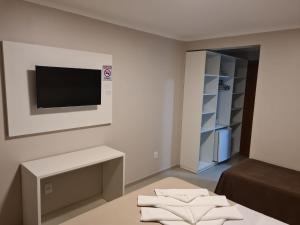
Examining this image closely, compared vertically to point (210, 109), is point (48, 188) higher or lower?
lower

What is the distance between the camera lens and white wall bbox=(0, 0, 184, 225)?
85.9 inches

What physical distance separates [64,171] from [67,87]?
2.97 feet

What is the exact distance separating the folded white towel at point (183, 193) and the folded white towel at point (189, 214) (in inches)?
4.9

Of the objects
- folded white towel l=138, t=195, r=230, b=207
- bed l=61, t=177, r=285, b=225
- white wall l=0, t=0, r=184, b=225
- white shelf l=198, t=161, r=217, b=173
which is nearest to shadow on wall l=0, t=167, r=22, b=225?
white wall l=0, t=0, r=184, b=225

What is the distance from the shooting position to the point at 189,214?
149 cm

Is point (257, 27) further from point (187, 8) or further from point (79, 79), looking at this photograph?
point (79, 79)

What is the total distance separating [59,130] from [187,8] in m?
1.94

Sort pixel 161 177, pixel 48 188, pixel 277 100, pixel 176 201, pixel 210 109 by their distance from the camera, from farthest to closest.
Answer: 1. pixel 210 109
2. pixel 161 177
3. pixel 277 100
4. pixel 48 188
5. pixel 176 201

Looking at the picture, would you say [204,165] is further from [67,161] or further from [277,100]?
[67,161]

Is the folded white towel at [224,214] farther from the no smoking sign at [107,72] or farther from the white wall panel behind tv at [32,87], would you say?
the no smoking sign at [107,72]

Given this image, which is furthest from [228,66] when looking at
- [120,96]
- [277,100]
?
[120,96]

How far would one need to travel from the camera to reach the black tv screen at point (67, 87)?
7.29 feet

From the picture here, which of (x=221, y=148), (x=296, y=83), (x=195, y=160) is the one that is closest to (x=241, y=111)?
(x=221, y=148)

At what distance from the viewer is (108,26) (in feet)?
9.18
